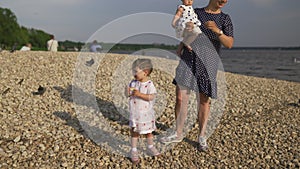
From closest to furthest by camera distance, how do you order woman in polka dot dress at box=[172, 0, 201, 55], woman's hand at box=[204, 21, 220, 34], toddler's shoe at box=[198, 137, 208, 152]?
1. woman's hand at box=[204, 21, 220, 34]
2. woman in polka dot dress at box=[172, 0, 201, 55]
3. toddler's shoe at box=[198, 137, 208, 152]

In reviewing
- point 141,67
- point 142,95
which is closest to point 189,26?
point 141,67

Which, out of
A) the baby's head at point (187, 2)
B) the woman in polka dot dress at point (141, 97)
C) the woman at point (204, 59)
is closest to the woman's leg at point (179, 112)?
the woman at point (204, 59)

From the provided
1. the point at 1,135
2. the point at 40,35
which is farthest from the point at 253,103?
the point at 40,35

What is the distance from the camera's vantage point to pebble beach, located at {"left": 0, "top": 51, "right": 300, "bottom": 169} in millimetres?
4188

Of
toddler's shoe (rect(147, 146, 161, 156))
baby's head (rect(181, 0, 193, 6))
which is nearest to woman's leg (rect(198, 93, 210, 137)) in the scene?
toddler's shoe (rect(147, 146, 161, 156))

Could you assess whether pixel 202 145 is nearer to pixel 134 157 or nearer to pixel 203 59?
pixel 134 157

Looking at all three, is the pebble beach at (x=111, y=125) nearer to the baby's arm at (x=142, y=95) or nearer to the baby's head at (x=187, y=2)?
the baby's arm at (x=142, y=95)

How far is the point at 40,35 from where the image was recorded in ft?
236

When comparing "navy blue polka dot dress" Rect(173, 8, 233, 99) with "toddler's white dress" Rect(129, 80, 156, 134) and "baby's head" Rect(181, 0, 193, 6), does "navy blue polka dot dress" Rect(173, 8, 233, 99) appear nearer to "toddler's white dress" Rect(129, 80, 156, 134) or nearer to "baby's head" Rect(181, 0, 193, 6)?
"baby's head" Rect(181, 0, 193, 6)

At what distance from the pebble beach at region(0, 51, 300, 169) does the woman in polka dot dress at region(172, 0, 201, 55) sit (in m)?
1.76

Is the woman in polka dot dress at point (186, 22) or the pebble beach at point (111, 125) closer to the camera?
the woman in polka dot dress at point (186, 22)

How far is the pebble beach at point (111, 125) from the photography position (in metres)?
4.19

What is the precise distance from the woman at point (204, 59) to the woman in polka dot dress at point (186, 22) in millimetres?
130

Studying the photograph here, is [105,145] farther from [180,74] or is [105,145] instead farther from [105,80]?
[105,80]
